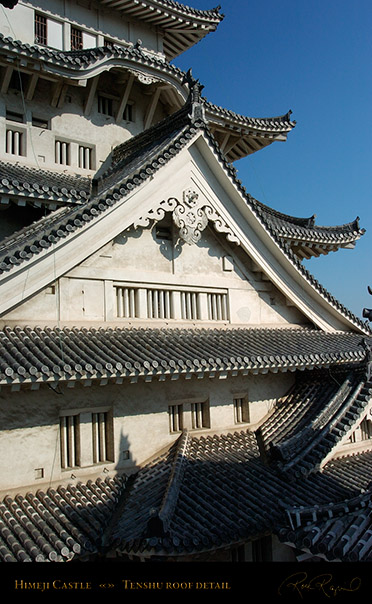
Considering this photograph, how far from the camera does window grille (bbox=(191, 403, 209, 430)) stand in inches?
485

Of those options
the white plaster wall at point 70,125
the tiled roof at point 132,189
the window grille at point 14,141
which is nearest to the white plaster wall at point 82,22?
the white plaster wall at point 70,125

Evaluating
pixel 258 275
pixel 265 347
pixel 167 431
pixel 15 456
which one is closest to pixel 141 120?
pixel 258 275

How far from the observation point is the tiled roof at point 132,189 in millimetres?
10133

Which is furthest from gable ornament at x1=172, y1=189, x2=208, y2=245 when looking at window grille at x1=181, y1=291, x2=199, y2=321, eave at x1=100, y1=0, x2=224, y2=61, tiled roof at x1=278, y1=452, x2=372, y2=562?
eave at x1=100, y1=0, x2=224, y2=61

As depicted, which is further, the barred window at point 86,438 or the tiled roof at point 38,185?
the tiled roof at point 38,185

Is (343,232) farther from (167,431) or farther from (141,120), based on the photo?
(167,431)

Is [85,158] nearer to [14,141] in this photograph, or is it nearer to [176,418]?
[14,141]

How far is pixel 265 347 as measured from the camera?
40.6ft

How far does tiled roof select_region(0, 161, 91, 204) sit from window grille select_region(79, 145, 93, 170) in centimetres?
151

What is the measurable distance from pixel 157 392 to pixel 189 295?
2889 millimetres

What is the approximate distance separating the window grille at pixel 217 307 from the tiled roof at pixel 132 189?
216 centimetres

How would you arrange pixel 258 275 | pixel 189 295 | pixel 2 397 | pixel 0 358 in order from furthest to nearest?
→ pixel 258 275 → pixel 189 295 → pixel 2 397 → pixel 0 358
